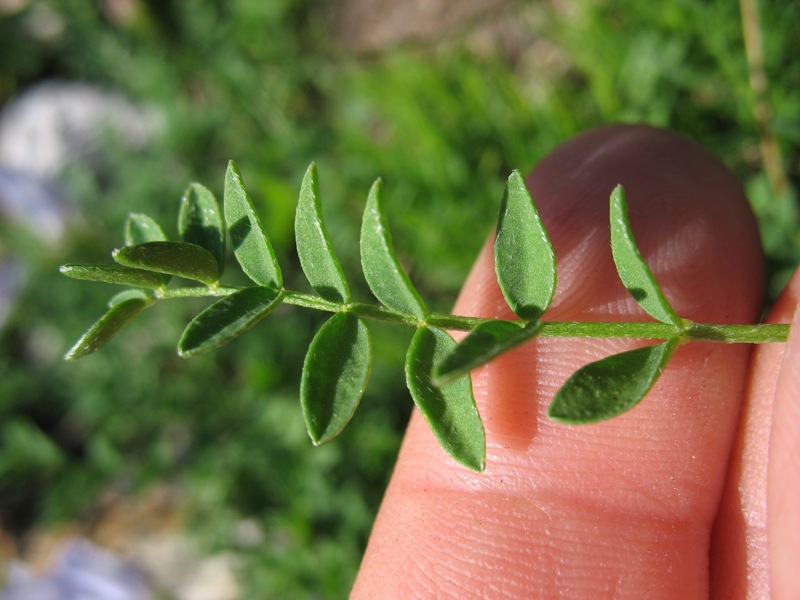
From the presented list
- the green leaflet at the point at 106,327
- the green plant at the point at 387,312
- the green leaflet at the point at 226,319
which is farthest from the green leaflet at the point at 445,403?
the green leaflet at the point at 106,327

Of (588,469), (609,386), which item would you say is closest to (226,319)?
(609,386)

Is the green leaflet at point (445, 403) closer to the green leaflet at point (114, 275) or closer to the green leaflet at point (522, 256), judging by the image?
the green leaflet at point (522, 256)

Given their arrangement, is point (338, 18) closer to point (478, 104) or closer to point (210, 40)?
point (210, 40)

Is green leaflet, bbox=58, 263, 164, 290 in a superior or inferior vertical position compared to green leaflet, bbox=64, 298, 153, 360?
superior

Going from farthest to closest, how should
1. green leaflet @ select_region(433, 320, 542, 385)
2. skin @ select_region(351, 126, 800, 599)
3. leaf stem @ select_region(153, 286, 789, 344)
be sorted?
skin @ select_region(351, 126, 800, 599) < leaf stem @ select_region(153, 286, 789, 344) < green leaflet @ select_region(433, 320, 542, 385)

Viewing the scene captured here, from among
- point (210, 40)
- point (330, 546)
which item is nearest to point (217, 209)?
point (330, 546)

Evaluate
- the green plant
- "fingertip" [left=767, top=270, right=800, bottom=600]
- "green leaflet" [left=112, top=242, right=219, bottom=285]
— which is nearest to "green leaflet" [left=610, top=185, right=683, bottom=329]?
the green plant

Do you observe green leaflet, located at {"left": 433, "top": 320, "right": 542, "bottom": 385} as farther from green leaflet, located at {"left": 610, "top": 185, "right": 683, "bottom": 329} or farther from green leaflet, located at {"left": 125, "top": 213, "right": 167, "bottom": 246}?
green leaflet, located at {"left": 125, "top": 213, "right": 167, "bottom": 246}
